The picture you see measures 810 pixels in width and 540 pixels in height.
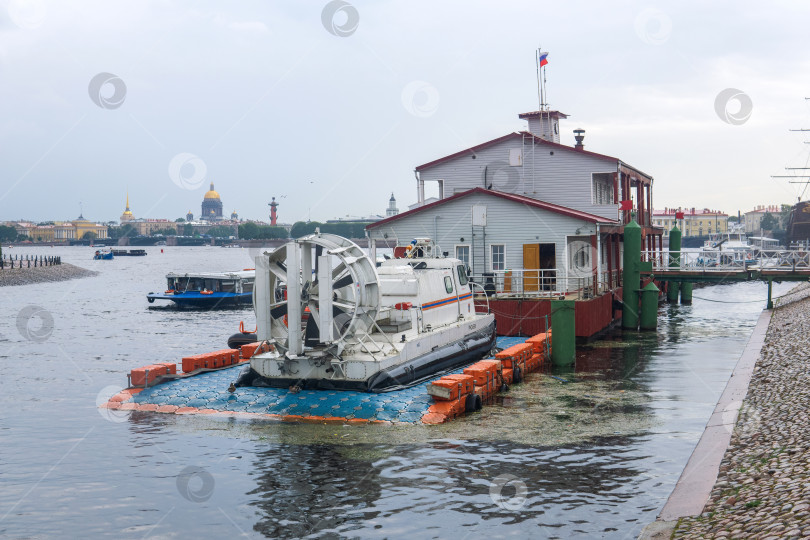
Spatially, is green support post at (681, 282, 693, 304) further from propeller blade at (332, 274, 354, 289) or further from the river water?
propeller blade at (332, 274, 354, 289)

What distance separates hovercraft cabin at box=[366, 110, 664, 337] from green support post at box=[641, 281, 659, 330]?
1.63 meters

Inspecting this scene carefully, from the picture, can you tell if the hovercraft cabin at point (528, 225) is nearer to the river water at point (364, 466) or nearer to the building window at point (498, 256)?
the building window at point (498, 256)

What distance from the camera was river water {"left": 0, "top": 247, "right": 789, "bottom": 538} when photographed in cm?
1266

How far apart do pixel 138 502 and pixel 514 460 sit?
7135 mm

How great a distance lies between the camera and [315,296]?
19.8 metres

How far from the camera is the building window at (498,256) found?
36.5m

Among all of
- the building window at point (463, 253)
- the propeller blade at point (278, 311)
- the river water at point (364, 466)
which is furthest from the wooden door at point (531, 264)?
the propeller blade at point (278, 311)

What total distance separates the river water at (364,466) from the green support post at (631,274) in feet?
39.5

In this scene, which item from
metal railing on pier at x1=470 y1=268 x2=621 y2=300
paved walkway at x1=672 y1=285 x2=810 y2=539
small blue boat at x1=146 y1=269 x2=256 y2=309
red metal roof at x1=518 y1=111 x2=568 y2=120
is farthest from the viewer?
small blue boat at x1=146 y1=269 x2=256 y2=309

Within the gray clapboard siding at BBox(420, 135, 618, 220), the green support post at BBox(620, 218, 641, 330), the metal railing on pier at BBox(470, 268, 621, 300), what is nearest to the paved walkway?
the metal railing on pier at BBox(470, 268, 621, 300)

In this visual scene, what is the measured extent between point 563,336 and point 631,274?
1260 cm

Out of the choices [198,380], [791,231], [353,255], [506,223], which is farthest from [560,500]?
[791,231]

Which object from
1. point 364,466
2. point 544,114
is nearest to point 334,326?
point 364,466

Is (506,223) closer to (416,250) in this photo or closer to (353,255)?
(416,250)
